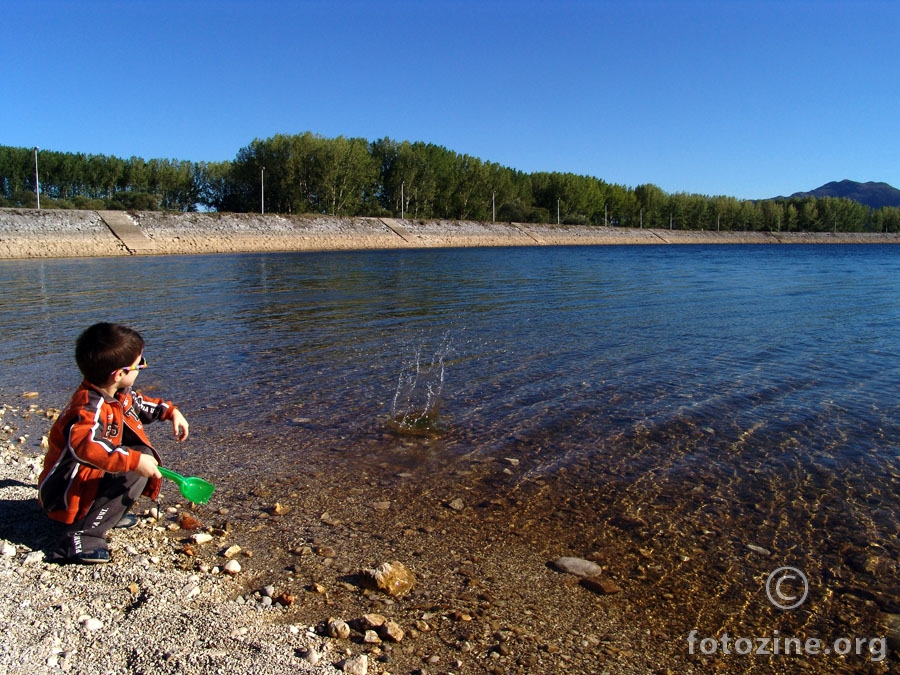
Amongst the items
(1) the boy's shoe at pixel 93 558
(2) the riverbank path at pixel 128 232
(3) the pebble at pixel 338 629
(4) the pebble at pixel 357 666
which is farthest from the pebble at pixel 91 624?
(2) the riverbank path at pixel 128 232

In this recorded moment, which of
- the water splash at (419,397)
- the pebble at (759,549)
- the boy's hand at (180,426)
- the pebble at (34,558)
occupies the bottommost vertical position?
the pebble at (759,549)

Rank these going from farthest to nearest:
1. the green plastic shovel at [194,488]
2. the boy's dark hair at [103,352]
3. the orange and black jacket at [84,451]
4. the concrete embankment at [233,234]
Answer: the concrete embankment at [233,234]
the green plastic shovel at [194,488]
the boy's dark hair at [103,352]
the orange and black jacket at [84,451]

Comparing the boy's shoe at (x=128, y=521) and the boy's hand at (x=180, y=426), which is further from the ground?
the boy's hand at (x=180, y=426)

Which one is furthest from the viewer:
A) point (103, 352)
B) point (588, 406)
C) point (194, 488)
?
point (588, 406)

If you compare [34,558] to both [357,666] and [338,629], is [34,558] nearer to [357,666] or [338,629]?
[338,629]

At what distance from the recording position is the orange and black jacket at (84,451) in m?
3.69

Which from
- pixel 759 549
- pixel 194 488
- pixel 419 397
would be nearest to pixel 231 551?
pixel 194 488

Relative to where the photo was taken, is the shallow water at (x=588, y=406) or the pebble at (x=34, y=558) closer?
the pebble at (x=34, y=558)

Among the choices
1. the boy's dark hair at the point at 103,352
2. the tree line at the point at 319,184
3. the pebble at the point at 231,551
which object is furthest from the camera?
the tree line at the point at 319,184

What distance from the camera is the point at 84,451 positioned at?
12.1 ft

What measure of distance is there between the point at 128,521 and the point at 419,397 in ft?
14.2

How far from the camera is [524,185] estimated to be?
415ft

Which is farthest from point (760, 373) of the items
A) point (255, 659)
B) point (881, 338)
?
point (255, 659)

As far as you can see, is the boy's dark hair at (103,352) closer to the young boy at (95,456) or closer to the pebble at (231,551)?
the young boy at (95,456)
